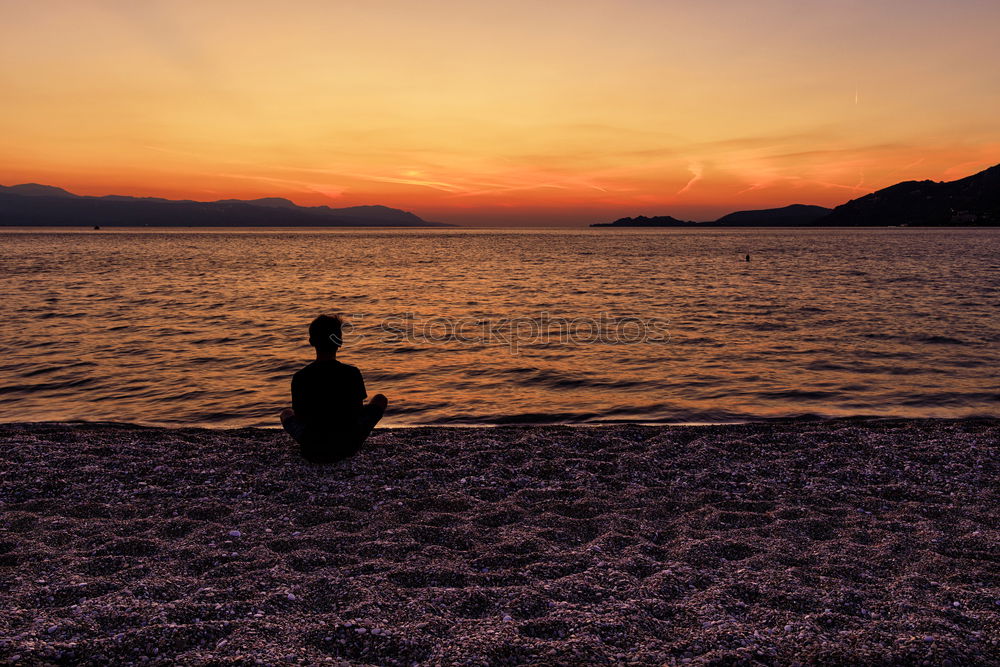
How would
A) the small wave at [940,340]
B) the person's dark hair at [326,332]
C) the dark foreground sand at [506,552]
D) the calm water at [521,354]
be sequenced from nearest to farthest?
the dark foreground sand at [506,552] → the person's dark hair at [326,332] → the calm water at [521,354] → the small wave at [940,340]

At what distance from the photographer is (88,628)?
450 centimetres

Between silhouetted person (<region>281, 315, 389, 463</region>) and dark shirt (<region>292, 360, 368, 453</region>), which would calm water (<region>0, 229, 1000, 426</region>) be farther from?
dark shirt (<region>292, 360, 368, 453</region>)

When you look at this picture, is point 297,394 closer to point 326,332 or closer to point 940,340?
point 326,332

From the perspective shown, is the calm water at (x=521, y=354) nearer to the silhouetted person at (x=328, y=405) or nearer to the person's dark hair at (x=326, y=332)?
the silhouetted person at (x=328, y=405)

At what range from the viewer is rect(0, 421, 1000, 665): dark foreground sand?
14.5ft

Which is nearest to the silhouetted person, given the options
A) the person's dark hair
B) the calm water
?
the person's dark hair

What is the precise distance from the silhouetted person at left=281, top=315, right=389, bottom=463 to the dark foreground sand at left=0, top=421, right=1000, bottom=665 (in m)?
0.36

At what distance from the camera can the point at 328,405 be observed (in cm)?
831

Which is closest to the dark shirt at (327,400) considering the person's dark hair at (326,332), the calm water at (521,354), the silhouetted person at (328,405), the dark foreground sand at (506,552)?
the silhouetted person at (328,405)

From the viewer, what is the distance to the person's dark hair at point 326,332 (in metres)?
7.78

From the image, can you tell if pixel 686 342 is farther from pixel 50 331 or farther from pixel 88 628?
pixel 50 331

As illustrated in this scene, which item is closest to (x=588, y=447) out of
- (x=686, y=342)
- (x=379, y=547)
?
(x=379, y=547)

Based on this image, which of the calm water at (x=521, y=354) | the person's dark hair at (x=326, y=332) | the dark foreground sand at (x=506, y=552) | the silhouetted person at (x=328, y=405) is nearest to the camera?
the dark foreground sand at (x=506, y=552)

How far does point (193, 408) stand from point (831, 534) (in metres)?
13.4
